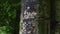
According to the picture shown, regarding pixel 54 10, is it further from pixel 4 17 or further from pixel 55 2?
pixel 4 17

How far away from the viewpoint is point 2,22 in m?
3.48

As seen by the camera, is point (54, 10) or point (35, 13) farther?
point (54, 10)

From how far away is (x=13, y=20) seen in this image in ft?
11.4

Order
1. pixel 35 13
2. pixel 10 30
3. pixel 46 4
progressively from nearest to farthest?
pixel 35 13 < pixel 46 4 < pixel 10 30

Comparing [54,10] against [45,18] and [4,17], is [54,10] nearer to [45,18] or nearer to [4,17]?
[45,18]

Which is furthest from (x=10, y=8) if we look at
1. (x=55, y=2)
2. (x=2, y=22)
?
(x=55, y=2)

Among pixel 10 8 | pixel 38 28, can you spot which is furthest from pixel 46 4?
pixel 10 8

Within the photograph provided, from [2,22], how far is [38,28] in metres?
1.28

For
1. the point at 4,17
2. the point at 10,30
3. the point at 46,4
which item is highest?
the point at 46,4

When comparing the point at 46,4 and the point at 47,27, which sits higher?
the point at 46,4

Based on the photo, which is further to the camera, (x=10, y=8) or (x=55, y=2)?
(x=10, y=8)

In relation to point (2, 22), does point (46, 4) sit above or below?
above

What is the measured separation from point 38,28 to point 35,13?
0.73 ft

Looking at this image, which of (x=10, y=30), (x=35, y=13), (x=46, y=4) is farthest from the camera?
(x=10, y=30)
